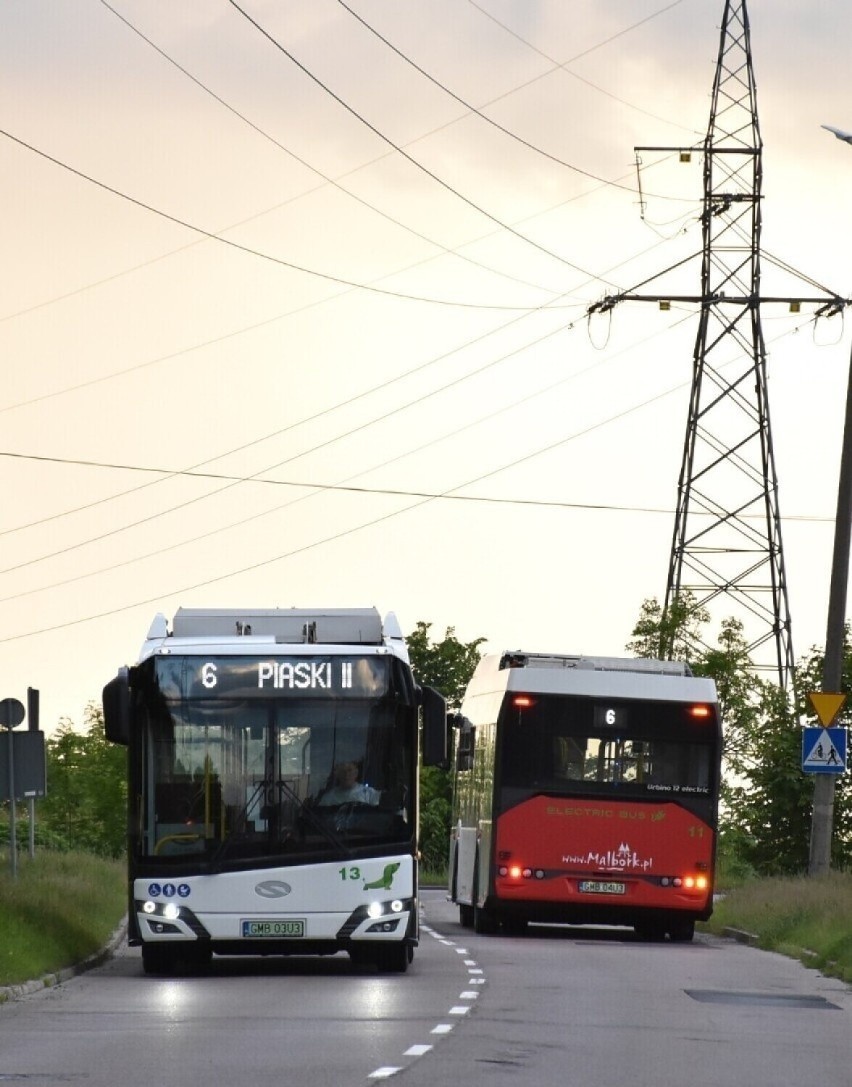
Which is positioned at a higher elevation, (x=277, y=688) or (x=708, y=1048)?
(x=277, y=688)

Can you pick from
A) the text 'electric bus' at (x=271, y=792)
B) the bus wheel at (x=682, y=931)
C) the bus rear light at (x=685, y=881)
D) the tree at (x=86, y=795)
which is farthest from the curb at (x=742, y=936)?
the tree at (x=86, y=795)

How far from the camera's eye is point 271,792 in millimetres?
22328

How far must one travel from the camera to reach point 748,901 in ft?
118

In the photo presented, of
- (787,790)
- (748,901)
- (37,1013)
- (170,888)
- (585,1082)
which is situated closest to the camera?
(585,1082)

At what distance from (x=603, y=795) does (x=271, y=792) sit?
9.45 meters

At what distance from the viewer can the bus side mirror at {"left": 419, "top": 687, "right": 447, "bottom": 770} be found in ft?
71.6

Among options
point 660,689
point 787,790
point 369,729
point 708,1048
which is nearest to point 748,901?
point 660,689

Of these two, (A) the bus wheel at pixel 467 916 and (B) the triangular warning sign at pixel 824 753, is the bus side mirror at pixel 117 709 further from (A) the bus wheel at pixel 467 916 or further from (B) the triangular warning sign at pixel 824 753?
(A) the bus wheel at pixel 467 916

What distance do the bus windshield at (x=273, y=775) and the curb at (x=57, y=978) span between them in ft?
4.73

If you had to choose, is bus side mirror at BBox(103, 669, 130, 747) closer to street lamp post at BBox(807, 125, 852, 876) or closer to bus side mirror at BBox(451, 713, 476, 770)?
bus side mirror at BBox(451, 713, 476, 770)

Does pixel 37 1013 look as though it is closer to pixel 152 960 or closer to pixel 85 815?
pixel 152 960

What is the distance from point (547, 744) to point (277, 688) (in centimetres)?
895

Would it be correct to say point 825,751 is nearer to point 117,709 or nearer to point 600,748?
point 600,748

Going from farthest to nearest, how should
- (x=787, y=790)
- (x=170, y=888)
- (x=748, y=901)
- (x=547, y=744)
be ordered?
(x=787, y=790) < (x=748, y=901) < (x=547, y=744) < (x=170, y=888)
